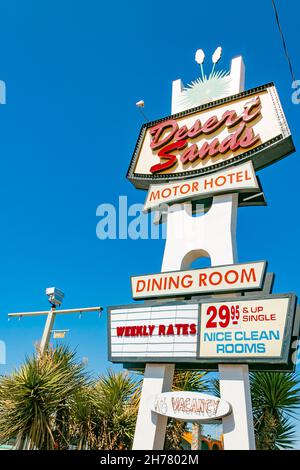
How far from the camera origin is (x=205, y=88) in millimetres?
14117

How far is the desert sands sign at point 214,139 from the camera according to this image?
38.8 feet

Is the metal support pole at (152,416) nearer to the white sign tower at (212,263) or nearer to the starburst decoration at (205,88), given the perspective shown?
the white sign tower at (212,263)

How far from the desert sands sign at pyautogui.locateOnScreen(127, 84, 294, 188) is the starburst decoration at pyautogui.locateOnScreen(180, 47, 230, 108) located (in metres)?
0.53

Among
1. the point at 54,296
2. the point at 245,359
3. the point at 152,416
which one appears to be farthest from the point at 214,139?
the point at 54,296

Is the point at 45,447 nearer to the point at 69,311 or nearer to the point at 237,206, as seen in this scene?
the point at 69,311

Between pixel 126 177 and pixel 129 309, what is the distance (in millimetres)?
4915

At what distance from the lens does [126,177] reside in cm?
1432

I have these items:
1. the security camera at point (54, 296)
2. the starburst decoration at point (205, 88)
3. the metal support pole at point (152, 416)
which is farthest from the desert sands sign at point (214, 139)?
the security camera at point (54, 296)

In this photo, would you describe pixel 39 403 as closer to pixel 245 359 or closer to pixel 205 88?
pixel 245 359

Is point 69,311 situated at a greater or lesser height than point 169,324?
greater

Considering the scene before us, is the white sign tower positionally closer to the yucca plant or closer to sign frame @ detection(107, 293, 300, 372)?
sign frame @ detection(107, 293, 300, 372)

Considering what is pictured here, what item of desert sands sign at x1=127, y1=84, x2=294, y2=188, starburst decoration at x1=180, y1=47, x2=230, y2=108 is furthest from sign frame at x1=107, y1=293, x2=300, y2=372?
starburst decoration at x1=180, y1=47, x2=230, y2=108

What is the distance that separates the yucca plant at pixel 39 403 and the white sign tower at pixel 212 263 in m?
4.16
